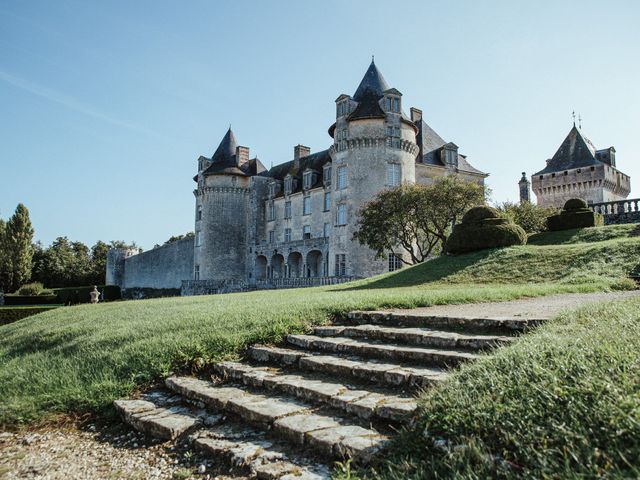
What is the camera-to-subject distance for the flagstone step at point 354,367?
A: 418cm

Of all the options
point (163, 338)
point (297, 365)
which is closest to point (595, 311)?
point (297, 365)

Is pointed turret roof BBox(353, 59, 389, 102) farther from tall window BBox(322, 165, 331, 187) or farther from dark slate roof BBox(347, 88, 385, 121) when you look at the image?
tall window BBox(322, 165, 331, 187)

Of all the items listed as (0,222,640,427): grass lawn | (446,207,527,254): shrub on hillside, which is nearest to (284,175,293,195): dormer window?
(446,207,527,254): shrub on hillside

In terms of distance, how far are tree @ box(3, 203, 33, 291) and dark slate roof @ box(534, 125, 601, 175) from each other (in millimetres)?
51949

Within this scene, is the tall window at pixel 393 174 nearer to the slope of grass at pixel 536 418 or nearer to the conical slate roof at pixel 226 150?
the conical slate roof at pixel 226 150

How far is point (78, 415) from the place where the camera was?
4.89 metres

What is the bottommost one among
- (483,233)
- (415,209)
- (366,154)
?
(483,233)

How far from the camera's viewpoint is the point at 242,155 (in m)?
44.3

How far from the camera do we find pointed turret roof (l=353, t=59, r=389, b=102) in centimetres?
3198

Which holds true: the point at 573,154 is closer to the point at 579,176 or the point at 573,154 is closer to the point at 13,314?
the point at 579,176

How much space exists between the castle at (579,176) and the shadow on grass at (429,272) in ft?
95.2

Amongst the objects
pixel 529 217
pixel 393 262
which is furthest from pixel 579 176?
pixel 393 262

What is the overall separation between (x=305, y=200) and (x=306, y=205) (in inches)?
17.2

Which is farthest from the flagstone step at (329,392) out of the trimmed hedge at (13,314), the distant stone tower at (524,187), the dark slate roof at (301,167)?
the distant stone tower at (524,187)
